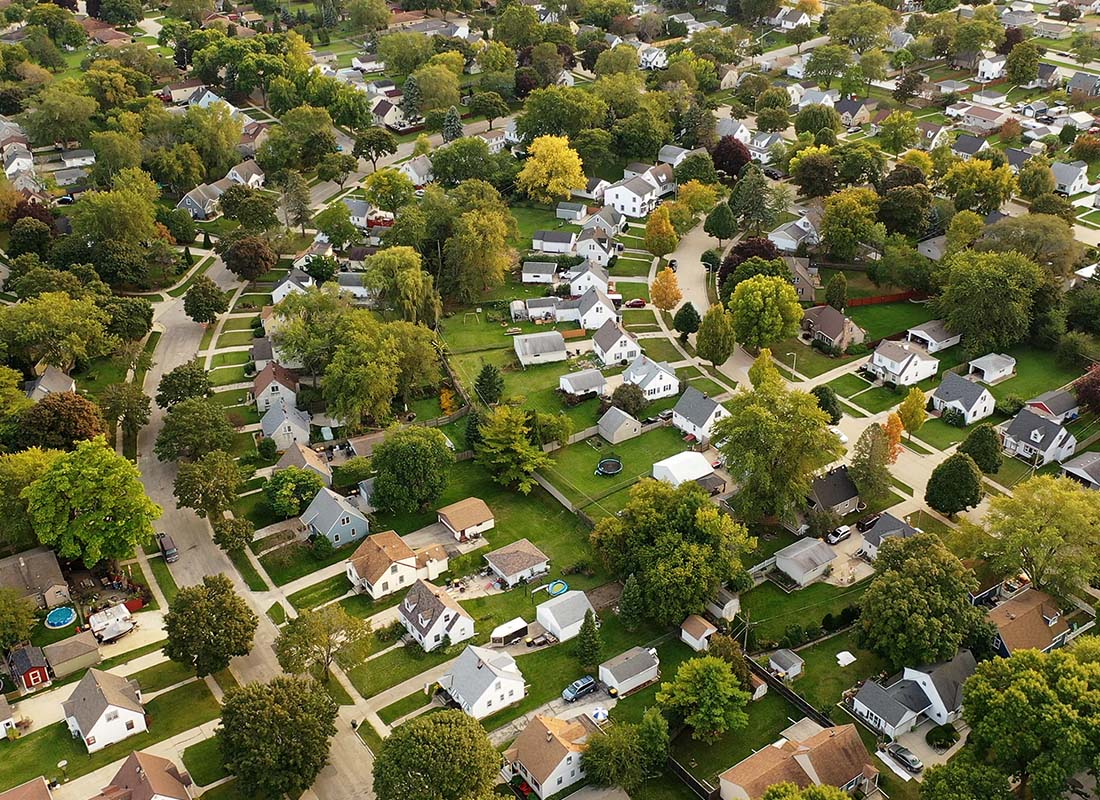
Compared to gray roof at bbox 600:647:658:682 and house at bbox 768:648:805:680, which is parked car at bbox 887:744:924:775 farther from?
gray roof at bbox 600:647:658:682

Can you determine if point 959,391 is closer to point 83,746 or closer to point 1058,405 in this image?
point 1058,405

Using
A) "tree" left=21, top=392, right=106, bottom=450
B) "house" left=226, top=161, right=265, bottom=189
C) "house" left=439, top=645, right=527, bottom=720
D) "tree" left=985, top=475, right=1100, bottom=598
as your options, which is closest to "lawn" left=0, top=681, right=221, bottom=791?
"house" left=439, top=645, right=527, bottom=720

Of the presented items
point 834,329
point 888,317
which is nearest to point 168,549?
point 834,329

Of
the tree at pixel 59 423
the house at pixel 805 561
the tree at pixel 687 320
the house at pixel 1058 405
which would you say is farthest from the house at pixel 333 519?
the house at pixel 1058 405

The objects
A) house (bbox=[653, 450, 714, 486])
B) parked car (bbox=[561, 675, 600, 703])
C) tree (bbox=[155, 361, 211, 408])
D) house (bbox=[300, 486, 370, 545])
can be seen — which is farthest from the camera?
tree (bbox=[155, 361, 211, 408])

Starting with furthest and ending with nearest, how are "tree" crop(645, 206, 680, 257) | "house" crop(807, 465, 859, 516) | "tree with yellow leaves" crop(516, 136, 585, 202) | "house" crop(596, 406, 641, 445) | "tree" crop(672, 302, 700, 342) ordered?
"tree with yellow leaves" crop(516, 136, 585, 202) → "tree" crop(645, 206, 680, 257) → "tree" crop(672, 302, 700, 342) → "house" crop(596, 406, 641, 445) → "house" crop(807, 465, 859, 516)

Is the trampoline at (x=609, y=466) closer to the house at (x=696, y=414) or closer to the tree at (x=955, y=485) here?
the house at (x=696, y=414)

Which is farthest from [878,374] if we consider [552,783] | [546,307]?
[552,783]
